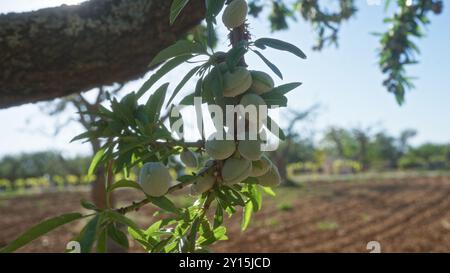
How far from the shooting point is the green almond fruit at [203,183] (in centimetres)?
88

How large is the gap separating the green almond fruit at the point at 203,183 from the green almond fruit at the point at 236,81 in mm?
190

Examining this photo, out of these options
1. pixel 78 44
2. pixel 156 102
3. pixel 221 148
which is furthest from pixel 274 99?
pixel 78 44

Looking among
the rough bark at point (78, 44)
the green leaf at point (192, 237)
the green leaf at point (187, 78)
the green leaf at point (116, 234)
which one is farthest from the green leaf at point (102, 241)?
the rough bark at point (78, 44)

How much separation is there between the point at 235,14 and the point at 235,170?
0.97 feet

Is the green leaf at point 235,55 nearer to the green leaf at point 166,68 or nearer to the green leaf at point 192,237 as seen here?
the green leaf at point 166,68

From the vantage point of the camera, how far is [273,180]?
3.03 ft

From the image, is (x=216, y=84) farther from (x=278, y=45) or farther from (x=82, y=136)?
(x=82, y=136)

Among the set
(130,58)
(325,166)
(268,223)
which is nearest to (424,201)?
(268,223)

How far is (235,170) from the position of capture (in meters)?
0.82

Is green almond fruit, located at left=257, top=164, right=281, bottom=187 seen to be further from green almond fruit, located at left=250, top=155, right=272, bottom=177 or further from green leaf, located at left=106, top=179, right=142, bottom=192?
green leaf, located at left=106, top=179, right=142, bottom=192
